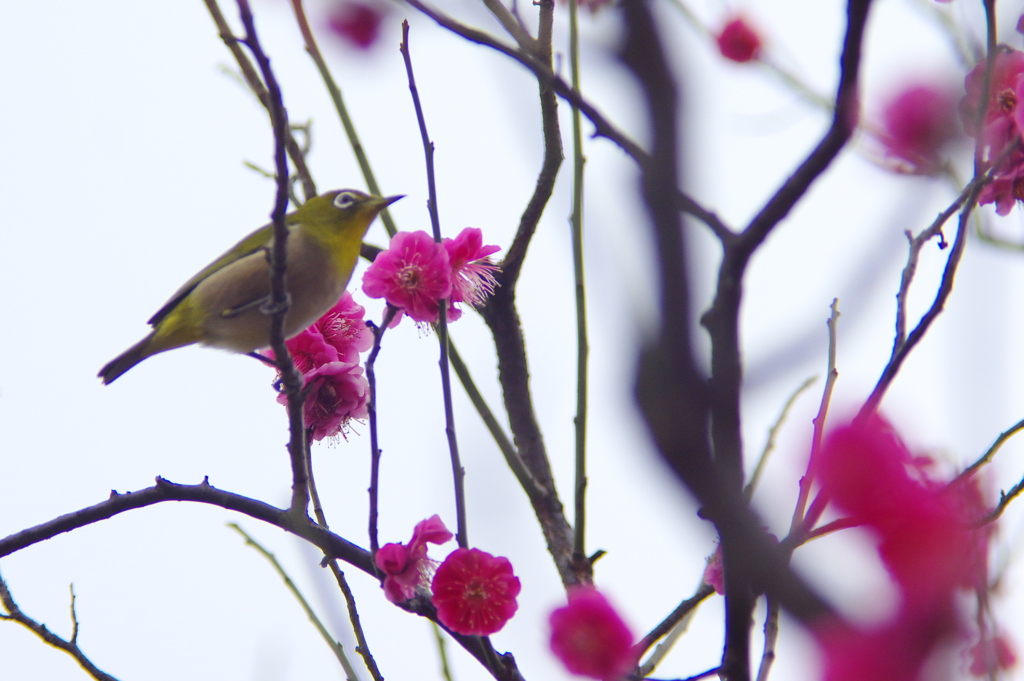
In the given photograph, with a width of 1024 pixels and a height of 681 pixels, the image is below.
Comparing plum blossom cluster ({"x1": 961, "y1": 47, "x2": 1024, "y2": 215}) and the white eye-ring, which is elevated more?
the white eye-ring

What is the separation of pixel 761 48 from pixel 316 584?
A: 3501mm

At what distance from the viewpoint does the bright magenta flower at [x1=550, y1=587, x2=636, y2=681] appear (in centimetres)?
231

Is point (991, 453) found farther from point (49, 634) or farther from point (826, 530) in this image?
point (49, 634)

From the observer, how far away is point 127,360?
466 cm

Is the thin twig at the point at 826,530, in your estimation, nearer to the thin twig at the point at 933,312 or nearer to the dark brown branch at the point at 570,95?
the thin twig at the point at 933,312

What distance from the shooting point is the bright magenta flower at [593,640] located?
90.9 inches

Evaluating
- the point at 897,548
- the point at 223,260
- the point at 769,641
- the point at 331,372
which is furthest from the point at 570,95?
the point at 223,260

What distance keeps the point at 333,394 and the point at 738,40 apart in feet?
10.8

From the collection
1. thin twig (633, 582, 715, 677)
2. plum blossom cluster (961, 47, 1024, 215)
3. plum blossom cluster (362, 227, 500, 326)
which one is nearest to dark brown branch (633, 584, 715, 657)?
thin twig (633, 582, 715, 677)

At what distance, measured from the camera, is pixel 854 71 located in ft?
5.08

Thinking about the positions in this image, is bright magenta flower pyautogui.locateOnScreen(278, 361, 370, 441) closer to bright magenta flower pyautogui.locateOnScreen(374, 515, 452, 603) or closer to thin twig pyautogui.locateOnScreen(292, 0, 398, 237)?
thin twig pyautogui.locateOnScreen(292, 0, 398, 237)


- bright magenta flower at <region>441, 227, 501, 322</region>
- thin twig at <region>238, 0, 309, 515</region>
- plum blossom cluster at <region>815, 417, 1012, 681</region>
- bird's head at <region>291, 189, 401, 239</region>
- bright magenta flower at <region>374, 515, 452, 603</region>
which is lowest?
plum blossom cluster at <region>815, 417, 1012, 681</region>

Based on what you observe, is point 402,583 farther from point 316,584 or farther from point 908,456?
point 908,456

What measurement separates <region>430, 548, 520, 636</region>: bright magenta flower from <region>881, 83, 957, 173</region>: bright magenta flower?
2026mm
